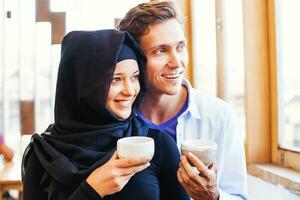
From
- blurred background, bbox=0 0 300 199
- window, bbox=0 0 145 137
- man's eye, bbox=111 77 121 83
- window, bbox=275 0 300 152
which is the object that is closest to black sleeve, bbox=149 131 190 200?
man's eye, bbox=111 77 121 83

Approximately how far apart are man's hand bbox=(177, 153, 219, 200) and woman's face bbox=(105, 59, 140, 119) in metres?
0.24

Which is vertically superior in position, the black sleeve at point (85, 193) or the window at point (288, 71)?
the window at point (288, 71)

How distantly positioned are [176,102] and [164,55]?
251 mm

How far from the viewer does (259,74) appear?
1916mm

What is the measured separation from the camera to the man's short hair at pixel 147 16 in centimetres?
126

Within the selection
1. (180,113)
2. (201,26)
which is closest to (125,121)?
(180,113)

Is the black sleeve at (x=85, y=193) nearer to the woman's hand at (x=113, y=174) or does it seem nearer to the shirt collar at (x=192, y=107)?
the woman's hand at (x=113, y=174)

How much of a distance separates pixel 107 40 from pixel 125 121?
24cm

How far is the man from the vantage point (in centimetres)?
125

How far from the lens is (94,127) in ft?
3.54

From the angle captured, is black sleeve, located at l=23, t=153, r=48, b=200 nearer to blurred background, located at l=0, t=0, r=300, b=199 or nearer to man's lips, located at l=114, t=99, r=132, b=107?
man's lips, located at l=114, t=99, r=132, b=107

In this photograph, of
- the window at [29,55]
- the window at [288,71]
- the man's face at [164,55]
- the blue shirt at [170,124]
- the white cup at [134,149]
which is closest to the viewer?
the white cup at [134,149]

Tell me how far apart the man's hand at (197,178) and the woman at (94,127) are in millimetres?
90

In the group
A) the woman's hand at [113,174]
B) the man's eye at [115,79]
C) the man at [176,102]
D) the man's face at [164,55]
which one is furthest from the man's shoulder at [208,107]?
the woman's hand at [113,174]
